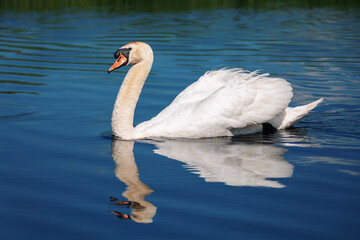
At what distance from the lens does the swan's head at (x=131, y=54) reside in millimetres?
9367

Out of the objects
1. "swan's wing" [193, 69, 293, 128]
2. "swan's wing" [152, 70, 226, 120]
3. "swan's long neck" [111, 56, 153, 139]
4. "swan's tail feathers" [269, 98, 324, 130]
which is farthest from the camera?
"swan's wing" [152, 70, 226, 120]

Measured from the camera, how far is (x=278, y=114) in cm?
946

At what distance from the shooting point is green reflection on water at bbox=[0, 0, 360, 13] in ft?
110

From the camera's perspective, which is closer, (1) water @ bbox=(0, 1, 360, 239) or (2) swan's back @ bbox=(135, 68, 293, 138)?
(1) water @ bbox=(0, 1, 360, 239)

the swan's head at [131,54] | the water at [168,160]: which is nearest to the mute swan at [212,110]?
the swan's head at [131,54]

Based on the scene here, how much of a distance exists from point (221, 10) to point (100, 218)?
1113 inches

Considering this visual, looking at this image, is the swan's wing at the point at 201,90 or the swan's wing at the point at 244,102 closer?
the swan's wing at the point at 244,102

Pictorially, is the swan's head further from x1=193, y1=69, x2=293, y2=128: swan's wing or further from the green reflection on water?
the green reflection on water

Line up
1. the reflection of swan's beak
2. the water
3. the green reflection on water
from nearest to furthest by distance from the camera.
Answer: the water, the reflection of swan's beak, the green reflection on water

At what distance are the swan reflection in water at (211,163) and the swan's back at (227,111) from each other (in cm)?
18

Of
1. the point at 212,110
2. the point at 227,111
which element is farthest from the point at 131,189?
the point at 227,111

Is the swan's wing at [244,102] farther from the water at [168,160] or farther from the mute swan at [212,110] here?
the water at [168,160]

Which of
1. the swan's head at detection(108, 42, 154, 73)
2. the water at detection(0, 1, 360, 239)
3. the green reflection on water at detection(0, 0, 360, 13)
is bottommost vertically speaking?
the water at detection(0, 1, 360, 239)

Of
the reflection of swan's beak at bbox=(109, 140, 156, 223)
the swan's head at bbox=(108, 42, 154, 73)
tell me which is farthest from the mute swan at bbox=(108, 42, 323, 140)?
the reflection of swan's beak at bbox=(109, 140, 156, 223)
